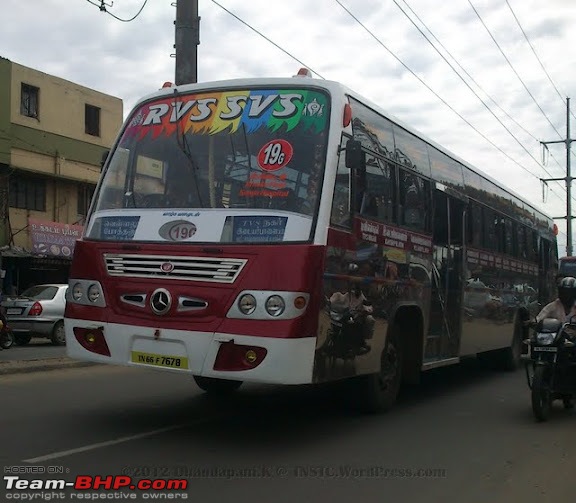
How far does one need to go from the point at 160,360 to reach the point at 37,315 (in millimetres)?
11544

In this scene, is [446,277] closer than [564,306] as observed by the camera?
No

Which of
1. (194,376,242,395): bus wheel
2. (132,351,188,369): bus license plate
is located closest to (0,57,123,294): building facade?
(194,376,242,395): bus wheel

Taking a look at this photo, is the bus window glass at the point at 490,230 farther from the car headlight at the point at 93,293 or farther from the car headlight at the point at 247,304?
the car headlight at the point at 93,293

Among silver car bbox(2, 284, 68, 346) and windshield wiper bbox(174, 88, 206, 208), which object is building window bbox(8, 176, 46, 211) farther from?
windshield wiper bbox(174, 88, 206, 208)

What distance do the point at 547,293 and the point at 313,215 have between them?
10360 millimetres

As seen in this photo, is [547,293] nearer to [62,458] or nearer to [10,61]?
[62,458]

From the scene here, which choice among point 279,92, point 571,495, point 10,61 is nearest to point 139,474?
point 571,495

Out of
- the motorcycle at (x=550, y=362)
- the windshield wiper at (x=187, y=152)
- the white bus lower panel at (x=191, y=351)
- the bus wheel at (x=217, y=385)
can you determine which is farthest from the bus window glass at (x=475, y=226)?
the white bus lower panel at (x=191, y=351)

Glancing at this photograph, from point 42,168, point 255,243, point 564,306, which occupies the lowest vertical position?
point 564,306

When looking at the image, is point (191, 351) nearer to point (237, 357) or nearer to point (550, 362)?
point (237, 357)

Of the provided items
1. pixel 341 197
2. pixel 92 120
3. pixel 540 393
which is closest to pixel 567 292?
pixel 540 393

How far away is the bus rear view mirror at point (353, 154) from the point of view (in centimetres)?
588

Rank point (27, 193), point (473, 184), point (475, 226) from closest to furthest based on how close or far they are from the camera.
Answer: point (475, 226) → point (473, 184) → point (27, 193)

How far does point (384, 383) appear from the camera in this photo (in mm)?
7246
